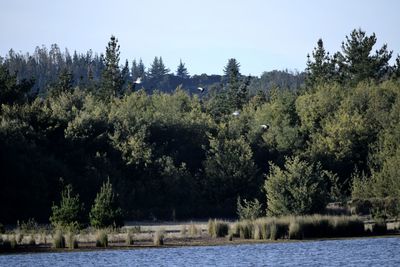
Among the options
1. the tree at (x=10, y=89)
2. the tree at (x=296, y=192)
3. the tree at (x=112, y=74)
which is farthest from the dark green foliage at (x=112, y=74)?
the tree at (x=296, y=192)

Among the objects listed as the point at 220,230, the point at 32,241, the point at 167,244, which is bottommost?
the point at 167,244

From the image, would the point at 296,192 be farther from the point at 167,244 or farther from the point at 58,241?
the point at 58,241

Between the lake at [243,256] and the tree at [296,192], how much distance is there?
33.6 feet

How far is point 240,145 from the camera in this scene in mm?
80562

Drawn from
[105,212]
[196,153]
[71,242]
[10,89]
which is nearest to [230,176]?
[196,153]

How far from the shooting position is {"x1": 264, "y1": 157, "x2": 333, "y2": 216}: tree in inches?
2357

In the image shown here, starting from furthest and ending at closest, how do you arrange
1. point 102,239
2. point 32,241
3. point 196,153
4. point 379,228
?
point 196,153 → point 379,228 → point 32,241 → point 102,239

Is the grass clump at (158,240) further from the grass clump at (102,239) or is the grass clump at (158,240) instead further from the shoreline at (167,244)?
the grass clump at (102,239)

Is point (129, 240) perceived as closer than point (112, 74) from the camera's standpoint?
Yes

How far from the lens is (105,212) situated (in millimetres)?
50812

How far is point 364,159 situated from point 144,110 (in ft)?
79.2

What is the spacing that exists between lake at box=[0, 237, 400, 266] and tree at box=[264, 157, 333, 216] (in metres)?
10.2

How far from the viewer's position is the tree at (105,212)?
166 ft

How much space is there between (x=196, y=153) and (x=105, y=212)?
1406 inches
